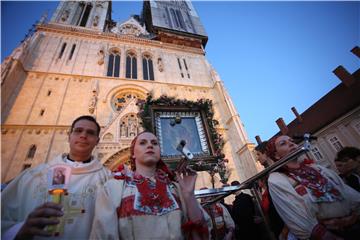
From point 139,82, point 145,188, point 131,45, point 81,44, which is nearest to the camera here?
point 145,188

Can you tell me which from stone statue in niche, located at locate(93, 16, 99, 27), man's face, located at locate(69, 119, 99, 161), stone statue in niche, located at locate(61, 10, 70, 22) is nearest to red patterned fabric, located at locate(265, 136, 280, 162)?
man's face, located at locate(69, 119, 99, 161)

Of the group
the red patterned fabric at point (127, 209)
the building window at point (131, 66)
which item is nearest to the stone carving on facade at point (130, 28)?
the building window at point (131, 66)

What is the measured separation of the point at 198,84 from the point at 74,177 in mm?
13255

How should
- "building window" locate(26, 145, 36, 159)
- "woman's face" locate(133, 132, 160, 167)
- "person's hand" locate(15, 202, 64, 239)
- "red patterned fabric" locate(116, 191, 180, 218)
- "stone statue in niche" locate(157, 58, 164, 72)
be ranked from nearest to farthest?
"person's hand" locate(15, 202, 64, 239) → "red patterned fabric" locate(116, 191, 180, 218) → "woman's face" locate(133, 132, 160, 167) → "building window" locate(26, 145, 36, 159) → "stone statue in niche" locate(157, 58, 164, 72)

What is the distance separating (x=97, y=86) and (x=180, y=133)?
33.1 feet

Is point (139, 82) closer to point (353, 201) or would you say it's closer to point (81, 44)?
point (81, 44)

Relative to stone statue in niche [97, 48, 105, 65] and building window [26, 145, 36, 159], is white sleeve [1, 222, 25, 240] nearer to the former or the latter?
building window [26, 145, 36, 159]

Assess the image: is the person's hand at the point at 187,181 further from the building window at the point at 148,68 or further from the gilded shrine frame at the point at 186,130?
the building window at the point at 148,68

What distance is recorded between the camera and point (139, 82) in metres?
12.4

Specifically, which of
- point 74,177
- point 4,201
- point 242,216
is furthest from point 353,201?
point 4,201

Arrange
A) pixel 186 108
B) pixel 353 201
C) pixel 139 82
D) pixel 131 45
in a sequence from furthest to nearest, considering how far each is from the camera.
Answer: pixel 131 45, pixel 139 82, pixel 186 108, pixel 353 201

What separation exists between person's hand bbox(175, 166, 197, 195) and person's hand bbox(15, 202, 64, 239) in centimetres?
96

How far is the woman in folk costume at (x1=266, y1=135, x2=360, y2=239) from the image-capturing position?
1.53 metres

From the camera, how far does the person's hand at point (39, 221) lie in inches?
40.9
